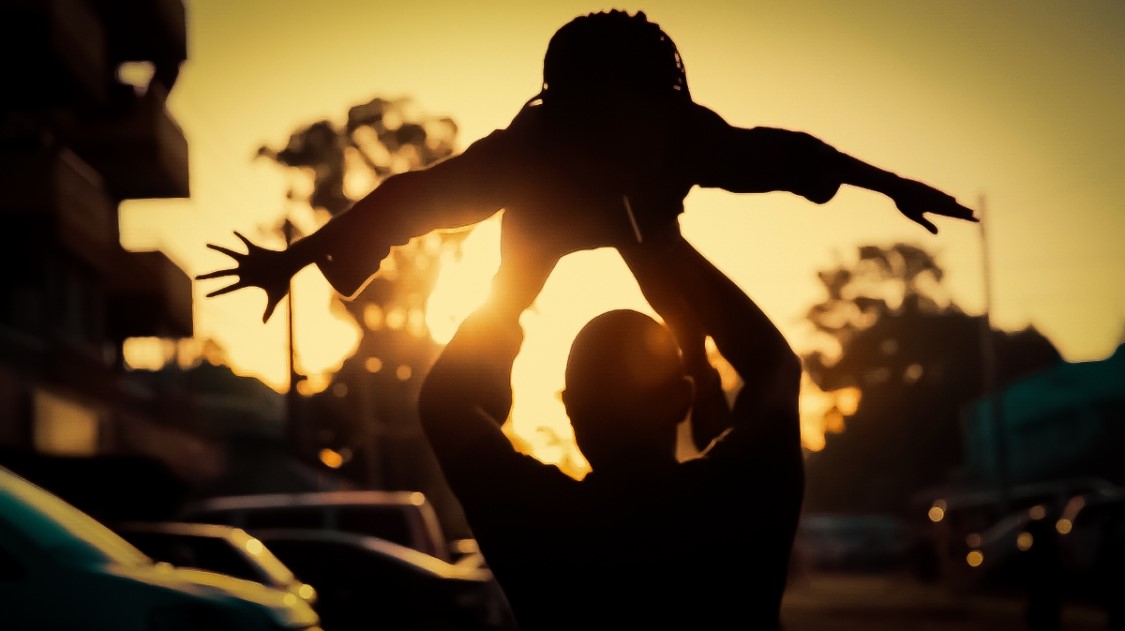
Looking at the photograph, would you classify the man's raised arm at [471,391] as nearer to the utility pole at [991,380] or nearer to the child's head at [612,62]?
the child's head at [612,62]

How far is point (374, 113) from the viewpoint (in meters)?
48.7

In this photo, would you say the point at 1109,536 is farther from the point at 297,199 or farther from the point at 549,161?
the point at 297,199

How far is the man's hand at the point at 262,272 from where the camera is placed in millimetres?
1897

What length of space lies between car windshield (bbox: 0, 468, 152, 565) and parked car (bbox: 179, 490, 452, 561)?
13.9m

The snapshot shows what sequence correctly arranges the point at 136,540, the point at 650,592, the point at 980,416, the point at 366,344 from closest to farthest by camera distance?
the point at 650,592 < the point at 136,540 < the point at 366,344 < the point at 980,416

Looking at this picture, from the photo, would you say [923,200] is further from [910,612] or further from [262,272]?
[910,612]

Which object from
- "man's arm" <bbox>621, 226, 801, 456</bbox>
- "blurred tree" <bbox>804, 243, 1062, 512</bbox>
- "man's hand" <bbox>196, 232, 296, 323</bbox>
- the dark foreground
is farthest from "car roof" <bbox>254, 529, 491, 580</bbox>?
"blurred tree" <bbox>804, 243, 1062, 512</bbox>

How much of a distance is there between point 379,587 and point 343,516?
559 centimetres

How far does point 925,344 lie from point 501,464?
92.1 metres

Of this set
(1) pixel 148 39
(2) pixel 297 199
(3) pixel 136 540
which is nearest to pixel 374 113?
(2) pixel 297 199

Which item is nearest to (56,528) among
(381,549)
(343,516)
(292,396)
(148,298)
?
(381,549)

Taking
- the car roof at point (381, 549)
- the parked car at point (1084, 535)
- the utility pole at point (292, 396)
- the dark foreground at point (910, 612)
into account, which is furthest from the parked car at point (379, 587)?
the utility pole at point (292, 396)

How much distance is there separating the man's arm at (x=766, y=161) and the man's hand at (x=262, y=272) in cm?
45

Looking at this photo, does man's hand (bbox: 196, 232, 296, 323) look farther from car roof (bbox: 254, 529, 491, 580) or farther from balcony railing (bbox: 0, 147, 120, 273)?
balcony railing (bbox: 0, 147, 120, 273)
